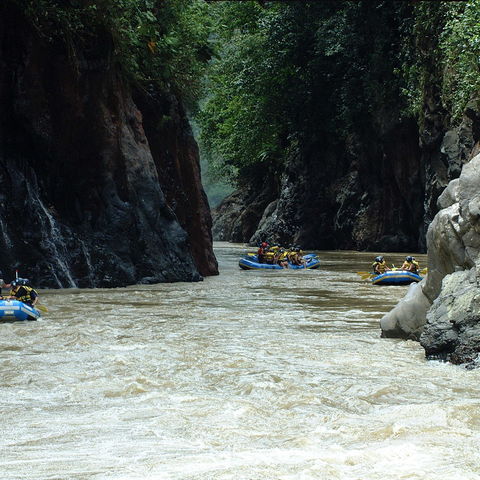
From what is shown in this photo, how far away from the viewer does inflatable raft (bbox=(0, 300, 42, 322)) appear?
1206 cm

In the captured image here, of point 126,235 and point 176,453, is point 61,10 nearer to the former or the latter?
point 126,235

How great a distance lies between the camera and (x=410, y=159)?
3644 cm

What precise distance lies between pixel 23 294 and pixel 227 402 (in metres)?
6.69

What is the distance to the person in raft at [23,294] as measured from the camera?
41.8 feet

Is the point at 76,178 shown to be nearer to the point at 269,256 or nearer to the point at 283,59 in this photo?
the point at 269,256

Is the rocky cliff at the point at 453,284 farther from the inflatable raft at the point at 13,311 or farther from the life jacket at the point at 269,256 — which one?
the life jacket at the point at 269,256

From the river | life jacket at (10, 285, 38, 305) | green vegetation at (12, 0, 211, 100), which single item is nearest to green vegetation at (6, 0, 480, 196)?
green vegetation at (12, 0, 211, 100)

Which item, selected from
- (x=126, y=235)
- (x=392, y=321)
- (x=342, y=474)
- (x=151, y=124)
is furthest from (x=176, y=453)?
(x=151, y=124)

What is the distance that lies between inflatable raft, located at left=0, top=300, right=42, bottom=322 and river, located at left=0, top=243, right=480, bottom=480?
0.22 meters

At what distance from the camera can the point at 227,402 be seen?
702 cm

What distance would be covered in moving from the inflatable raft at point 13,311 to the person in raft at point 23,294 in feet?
1.53

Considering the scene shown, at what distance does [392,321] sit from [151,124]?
44.1ft

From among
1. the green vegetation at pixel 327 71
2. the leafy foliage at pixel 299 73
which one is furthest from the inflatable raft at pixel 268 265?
the leafy foliage at pixel 299 73

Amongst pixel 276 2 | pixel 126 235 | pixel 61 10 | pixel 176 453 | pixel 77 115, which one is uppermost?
pixel 276 2
